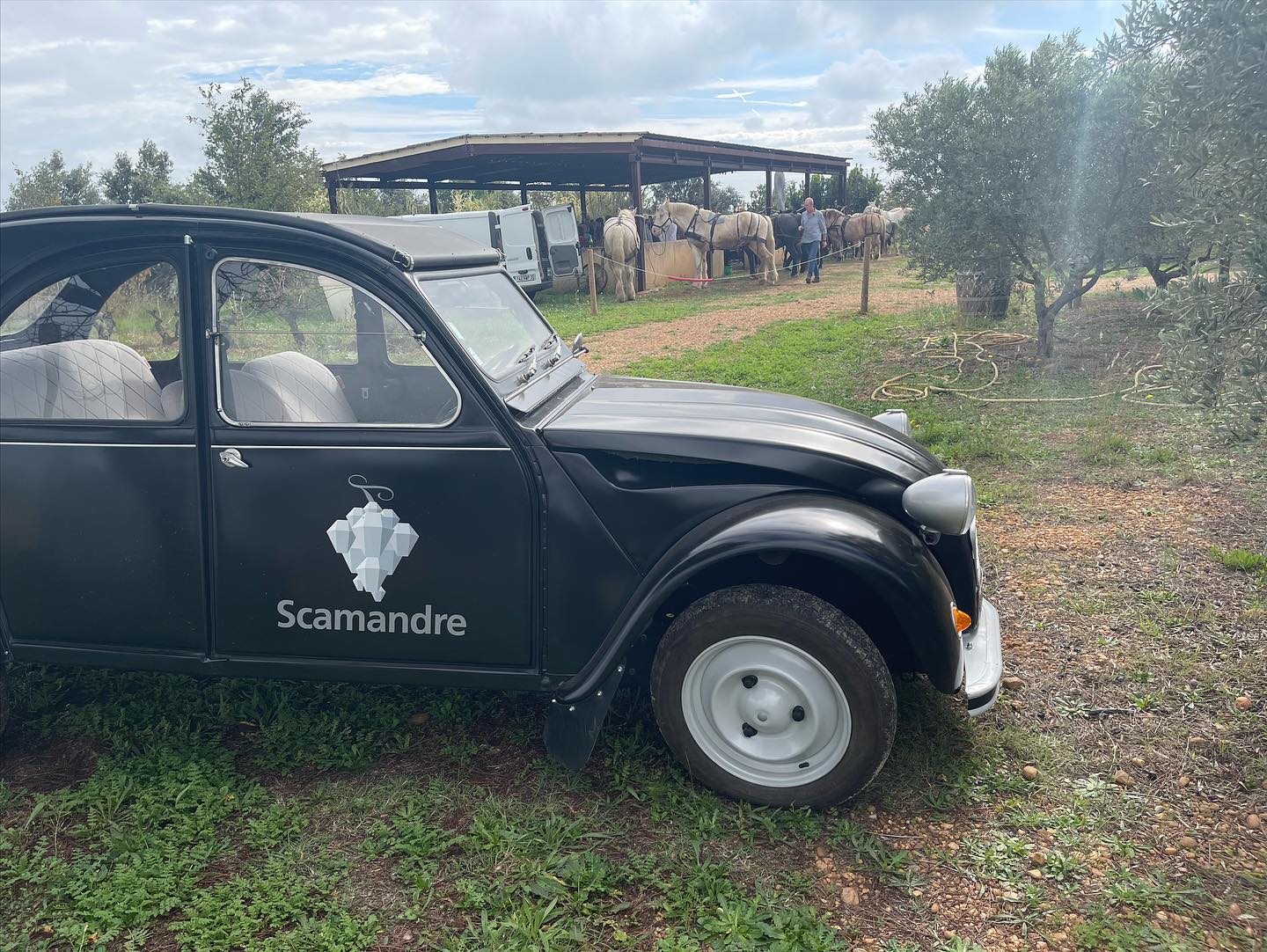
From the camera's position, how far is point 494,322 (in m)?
3.64

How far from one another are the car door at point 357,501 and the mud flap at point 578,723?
22 centimetres

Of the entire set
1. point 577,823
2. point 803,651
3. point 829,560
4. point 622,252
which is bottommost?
point 577,823

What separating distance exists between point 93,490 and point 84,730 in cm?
112

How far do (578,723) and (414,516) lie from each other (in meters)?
0.91

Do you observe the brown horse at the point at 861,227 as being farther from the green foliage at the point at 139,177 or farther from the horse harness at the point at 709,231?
the green foliage at the point at 139,177

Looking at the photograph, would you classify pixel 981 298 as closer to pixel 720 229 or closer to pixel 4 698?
pixel 4 698

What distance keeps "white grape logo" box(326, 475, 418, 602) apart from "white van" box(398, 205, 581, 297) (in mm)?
18080

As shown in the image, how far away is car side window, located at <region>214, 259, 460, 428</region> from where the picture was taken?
326 centimetres

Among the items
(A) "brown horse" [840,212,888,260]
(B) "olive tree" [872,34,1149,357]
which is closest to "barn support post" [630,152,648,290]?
(A) "brown horse" [840,212,888,260]

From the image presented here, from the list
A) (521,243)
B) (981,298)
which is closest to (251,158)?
(521,243)

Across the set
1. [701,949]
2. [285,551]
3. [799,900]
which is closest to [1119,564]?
[799,900]

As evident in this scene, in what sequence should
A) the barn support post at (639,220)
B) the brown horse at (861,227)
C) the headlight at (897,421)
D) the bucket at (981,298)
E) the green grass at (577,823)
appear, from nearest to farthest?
1. the green grass at (577,823)
2. the headlight at (897,421)
3. the bucket at (981,298)
4. the barn support post at (639,220)
5. the brown horse at (861,227)

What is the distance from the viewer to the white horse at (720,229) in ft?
81.1

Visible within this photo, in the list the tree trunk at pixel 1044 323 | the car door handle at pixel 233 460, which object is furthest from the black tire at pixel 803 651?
the tree trunk at pixel 1044 323
